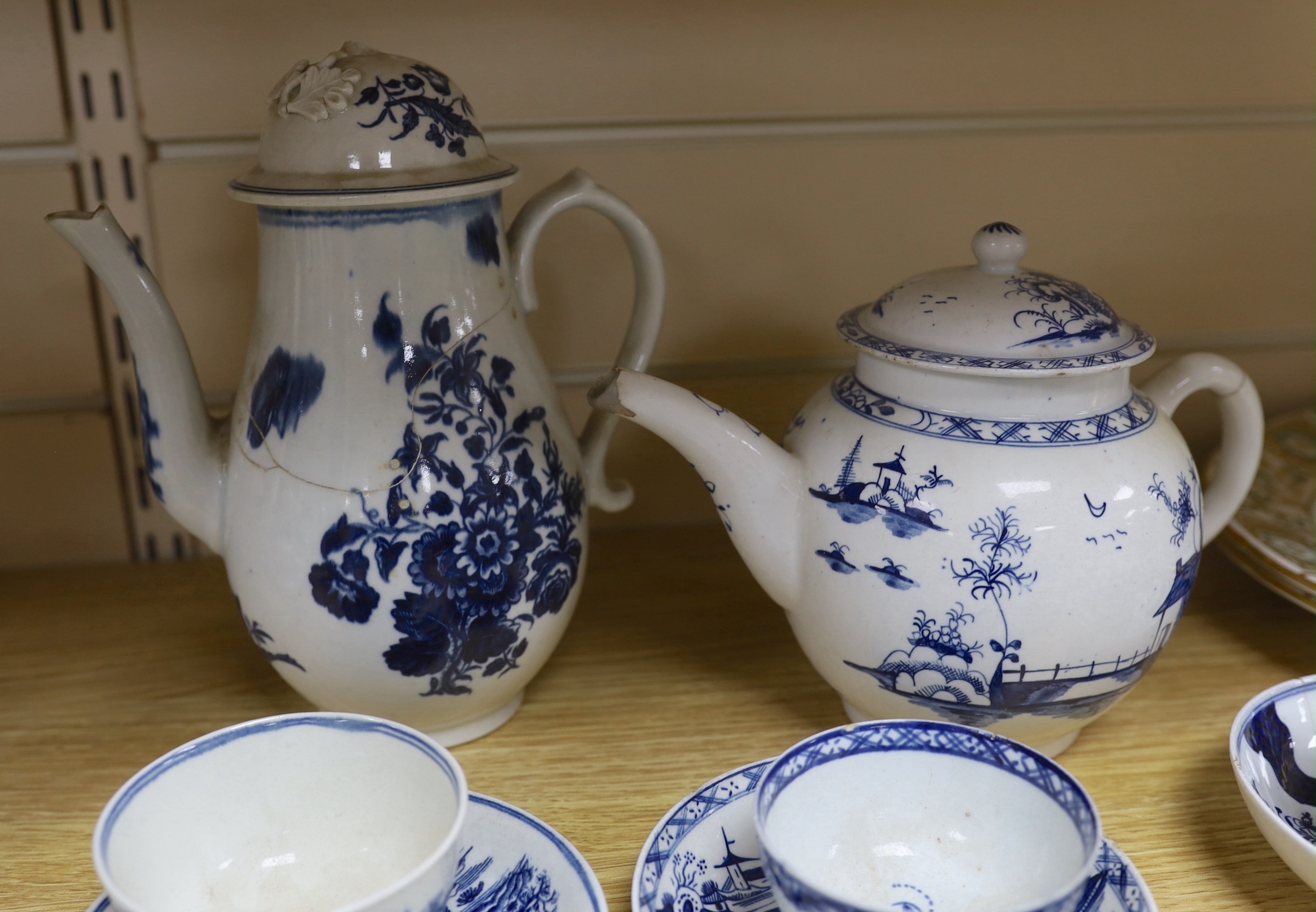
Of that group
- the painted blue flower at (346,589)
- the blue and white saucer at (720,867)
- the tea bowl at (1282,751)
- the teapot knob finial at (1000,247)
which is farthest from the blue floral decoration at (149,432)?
the tea bowl at (1282,751)

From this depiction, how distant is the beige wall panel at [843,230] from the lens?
0.80m

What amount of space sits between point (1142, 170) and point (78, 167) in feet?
2.55

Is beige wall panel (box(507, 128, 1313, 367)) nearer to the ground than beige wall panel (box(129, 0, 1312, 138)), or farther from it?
nearer to the ground

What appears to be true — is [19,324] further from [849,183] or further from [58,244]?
[849,183]

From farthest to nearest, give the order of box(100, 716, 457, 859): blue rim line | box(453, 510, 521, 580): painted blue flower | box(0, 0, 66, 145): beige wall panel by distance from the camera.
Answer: box(0, 0, 66, 145): beige wall panel, box(453, 510, 521, 580): painted blue flower, box(100, 716, 457, 859): blue rim line

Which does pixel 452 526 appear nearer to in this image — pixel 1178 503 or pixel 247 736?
pixel 247 736

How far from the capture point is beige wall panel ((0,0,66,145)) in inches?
28.1

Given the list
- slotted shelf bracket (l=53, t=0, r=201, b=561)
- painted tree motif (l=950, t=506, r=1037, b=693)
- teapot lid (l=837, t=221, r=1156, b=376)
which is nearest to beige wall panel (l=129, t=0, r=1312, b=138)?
slotted shelf bracket (l=53, t=0, r=201, b=561)

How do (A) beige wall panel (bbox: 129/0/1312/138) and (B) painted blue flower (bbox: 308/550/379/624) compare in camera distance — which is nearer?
(B) painted blue flower (bbox: 308/550/379/624)

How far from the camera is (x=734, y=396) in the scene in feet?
2.86

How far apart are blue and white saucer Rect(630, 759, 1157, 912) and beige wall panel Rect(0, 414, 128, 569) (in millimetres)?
539

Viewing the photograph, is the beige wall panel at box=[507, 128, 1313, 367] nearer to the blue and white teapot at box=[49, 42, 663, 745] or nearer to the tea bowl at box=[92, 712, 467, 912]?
the blue and white teapot at box=[49, 42, 663, 745]

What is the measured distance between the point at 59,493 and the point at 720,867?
61 cm

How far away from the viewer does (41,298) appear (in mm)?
778
